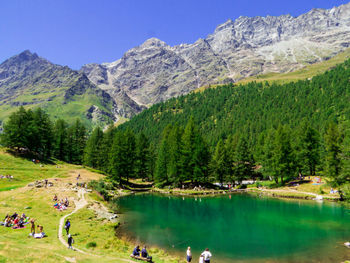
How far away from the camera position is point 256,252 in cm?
2878

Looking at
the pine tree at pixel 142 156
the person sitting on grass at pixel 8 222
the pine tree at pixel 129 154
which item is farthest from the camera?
the pine tree at pixel 142 156

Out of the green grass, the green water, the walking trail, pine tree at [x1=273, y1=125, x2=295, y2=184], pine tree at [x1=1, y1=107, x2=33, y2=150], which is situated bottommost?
the green water

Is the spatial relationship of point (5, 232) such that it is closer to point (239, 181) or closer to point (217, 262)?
point (217, 262)

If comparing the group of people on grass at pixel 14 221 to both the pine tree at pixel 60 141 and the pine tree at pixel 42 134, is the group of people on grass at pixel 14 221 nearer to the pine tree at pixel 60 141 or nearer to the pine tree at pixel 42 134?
→ the pine tree at pixel 42 134

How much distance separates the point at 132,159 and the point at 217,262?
66.9 meters

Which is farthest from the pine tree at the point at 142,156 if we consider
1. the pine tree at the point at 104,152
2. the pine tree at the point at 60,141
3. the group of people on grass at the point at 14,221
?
the group of people on grass at the point at 14,221

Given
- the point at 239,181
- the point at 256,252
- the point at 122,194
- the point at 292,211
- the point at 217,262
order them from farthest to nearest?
1. the point at 239,181
2. the point at 122,194
3. the point at 292,211
4. the point at 256,252
5. the point at 217,262

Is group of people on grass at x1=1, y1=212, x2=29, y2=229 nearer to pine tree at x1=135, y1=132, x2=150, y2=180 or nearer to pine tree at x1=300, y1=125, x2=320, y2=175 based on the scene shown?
pine tree at x1=135, y1=132, x2=150, y2=180

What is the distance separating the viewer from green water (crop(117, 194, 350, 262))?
28.5 metres

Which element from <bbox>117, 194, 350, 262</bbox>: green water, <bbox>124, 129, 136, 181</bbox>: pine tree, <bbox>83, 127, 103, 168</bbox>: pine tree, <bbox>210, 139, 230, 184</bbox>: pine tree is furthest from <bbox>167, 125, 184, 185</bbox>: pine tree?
<bbox>83, 127, 103, 168</bbox>: pine tree

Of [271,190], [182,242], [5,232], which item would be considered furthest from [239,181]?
[5,232]

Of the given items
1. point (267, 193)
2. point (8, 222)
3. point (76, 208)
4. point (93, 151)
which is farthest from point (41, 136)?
point (267, 193)

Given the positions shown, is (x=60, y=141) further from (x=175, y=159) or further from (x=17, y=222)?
(x=17, y=222)

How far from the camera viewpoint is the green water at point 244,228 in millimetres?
28547
